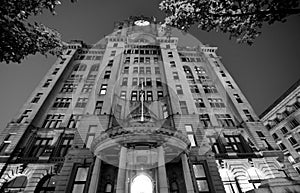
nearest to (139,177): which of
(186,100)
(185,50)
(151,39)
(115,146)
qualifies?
(115,146)

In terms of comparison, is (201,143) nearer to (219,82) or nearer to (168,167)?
(168,167)

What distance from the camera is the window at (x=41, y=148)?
1828 cm

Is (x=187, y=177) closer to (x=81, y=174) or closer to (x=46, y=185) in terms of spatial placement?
(x=81, y=174)

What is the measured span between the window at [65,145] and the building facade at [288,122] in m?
44.4

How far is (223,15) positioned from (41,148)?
24501 mm

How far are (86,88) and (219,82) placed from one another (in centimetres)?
2613

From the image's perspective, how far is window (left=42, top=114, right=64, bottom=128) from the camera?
21.5m

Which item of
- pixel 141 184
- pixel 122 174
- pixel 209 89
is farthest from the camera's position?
pixel 209 89

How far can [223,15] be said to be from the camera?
9305 mm

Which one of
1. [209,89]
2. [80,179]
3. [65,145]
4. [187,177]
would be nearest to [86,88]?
[65,145]

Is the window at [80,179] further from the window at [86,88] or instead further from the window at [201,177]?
the window at [86,88]

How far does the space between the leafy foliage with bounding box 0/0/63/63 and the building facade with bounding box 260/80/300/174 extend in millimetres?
44749

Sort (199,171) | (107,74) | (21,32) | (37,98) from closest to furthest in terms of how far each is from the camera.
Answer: (21,32)
(199,171)
(37,98)
(107,74)

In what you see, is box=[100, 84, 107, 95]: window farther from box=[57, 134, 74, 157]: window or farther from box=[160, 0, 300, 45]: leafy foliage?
box=[160, 0, 300, 45]: leafy foliage
